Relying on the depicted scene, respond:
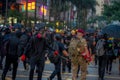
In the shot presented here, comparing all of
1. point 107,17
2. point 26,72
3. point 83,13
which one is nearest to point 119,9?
point 107,17

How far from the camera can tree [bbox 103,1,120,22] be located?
53.5 meters

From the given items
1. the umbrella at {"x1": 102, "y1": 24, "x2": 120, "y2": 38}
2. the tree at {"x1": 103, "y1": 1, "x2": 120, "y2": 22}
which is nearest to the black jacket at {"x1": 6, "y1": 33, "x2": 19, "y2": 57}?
the umbrella at {"x1": 102, "y1": 24, "x2": 120, "y2": 38}

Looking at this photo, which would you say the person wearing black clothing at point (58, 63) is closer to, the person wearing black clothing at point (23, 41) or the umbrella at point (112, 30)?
the person wearing black clothing at point (23, 41)

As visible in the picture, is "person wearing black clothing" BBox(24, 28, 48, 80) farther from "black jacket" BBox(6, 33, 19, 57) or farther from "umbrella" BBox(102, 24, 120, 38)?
"umbrella" BBox(102, 24, 120, 38)

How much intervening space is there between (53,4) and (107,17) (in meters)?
26.9

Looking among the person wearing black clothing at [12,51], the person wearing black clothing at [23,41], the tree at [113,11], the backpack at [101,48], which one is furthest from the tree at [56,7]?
the person wearing black clothing at [12,51]

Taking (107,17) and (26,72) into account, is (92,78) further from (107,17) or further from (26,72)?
(107,17)

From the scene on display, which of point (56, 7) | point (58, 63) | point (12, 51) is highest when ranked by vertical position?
point (12, 51)

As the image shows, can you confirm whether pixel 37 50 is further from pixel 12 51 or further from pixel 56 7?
pixel 56 7

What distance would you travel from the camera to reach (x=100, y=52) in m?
Answer: 18.6

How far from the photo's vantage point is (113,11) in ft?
184

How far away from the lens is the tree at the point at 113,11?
53506 millimetres

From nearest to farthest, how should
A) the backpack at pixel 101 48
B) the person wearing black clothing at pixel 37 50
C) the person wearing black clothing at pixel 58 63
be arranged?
1. the person wearing black clothing at pixel 37 50
2. the person wearing black clothing at pixel 58 63
3. the backpack at pixel 101 48

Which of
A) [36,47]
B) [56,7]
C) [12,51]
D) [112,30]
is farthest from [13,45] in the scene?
[56,7]
